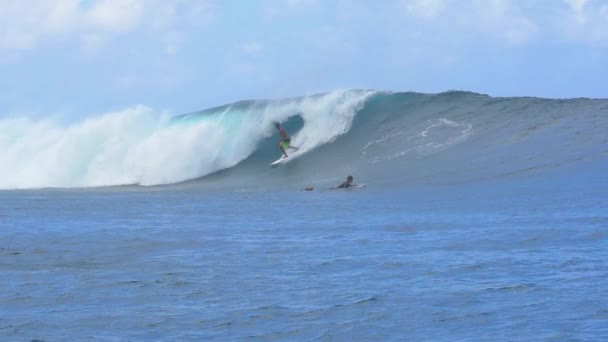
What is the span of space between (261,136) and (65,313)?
23483mm

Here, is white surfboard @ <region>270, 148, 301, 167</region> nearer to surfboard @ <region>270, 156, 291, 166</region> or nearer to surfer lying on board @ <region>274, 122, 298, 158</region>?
surfboard @ <region>270, 156, 291, 166</region>

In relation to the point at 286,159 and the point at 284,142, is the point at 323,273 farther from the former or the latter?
the point at 284,142

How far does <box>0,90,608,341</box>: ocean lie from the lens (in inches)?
297

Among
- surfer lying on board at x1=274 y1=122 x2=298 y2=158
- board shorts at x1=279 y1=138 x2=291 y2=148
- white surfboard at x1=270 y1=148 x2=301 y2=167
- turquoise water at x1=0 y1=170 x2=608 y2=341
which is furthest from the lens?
board shorts at x1=279 y1=138 x2=291 y2=148

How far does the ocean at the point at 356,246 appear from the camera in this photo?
7.55 meters

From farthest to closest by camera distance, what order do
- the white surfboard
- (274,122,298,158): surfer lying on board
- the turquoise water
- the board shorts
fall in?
the board shorts, (274,122,298,158): surfer lying on board, the white surfboard, the turquoise water

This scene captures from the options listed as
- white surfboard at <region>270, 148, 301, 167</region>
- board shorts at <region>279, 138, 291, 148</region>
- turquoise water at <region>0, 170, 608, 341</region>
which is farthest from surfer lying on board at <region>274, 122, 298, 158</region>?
turquoise water at <region>0, 170, 608, 341</region>

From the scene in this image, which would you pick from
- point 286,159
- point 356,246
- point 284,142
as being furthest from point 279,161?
point 356,246

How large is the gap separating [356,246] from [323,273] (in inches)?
74.0

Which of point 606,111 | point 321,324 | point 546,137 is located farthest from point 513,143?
point 321,324

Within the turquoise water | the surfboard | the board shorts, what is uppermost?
the board shorts

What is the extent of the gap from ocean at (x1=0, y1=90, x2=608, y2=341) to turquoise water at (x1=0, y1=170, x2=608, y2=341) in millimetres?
32

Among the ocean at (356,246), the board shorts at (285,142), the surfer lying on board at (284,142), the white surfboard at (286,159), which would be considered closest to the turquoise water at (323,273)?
the ocean at (356,246)

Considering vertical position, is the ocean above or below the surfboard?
below
